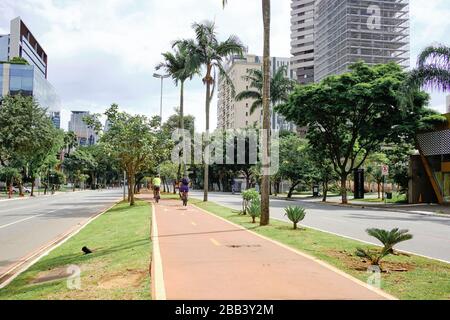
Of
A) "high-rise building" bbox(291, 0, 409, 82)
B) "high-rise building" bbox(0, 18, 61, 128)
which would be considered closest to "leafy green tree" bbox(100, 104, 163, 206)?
"high-rise building" bbox(0, 18, 61, 128)

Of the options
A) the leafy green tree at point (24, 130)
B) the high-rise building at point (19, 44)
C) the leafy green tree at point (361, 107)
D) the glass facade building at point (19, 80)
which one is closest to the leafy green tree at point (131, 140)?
the leafy green tree at point (361, 107)

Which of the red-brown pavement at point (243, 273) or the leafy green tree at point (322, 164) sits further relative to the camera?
the leafy green tree at point (322, 164)

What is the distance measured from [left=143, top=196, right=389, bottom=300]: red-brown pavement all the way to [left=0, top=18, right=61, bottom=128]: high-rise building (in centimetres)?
6619

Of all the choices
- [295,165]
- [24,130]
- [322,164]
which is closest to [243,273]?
[322,164]

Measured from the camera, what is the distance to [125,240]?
40.7 ft

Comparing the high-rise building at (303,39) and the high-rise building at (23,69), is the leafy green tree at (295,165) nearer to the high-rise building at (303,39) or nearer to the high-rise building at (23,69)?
the high-rise building at (23,69)

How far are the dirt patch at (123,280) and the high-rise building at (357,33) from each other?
112m

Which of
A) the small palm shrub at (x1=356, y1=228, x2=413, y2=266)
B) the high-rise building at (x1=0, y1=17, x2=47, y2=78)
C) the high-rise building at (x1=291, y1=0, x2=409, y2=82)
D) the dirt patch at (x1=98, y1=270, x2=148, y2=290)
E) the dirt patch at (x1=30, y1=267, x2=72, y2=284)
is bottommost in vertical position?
the dirt patch at (x1=30, y1=267, x2=72, y2=284)

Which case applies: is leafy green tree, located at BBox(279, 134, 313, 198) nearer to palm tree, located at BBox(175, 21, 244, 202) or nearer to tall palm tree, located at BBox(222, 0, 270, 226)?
palm tree, located at BBox(175, 21, 244, 202)

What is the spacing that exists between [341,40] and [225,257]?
4599 inches

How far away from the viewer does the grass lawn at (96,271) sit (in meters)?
6.83

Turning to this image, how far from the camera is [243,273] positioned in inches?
298

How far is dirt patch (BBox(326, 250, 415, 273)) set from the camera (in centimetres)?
825

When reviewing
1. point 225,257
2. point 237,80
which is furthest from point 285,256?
point 237,80
